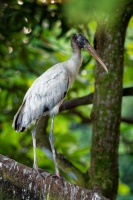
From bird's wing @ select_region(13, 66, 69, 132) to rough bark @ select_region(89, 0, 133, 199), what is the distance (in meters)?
0.48

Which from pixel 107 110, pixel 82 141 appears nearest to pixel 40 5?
pixel 107 110

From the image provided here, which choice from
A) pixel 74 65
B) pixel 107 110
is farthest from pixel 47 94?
pixel 107 110

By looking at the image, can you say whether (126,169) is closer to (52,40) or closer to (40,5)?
(52,40)

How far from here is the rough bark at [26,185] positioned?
12.1 feet

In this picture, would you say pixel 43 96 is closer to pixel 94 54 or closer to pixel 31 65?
pixel 94 54

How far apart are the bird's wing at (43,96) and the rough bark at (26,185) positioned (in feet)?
2.19

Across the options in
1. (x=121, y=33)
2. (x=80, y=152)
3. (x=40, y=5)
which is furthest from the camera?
(x=80, y=152)

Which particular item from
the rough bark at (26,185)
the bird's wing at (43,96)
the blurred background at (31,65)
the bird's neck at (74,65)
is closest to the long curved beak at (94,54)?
the bird's neck at (74,65)

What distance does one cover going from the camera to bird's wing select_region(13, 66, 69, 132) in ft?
14.6

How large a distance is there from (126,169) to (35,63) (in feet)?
10.8

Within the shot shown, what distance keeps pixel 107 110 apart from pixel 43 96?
0.75 m

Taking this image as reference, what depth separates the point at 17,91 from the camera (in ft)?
22.2

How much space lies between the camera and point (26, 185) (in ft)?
12.3

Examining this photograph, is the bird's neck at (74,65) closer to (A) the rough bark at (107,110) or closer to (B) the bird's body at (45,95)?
(B) the bird's body at (45,95)
